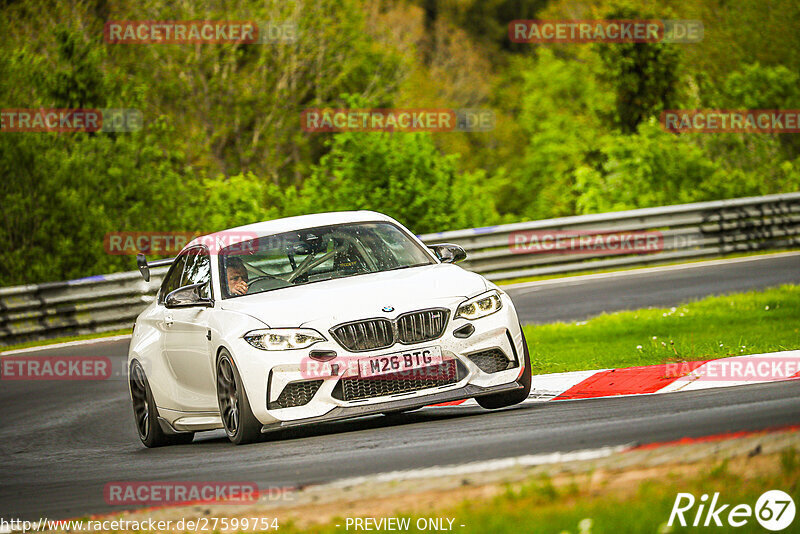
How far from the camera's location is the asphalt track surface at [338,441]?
652 cm

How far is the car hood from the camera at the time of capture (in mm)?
8344

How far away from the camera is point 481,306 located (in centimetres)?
872

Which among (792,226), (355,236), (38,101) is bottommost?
(792,226)

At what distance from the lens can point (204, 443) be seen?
9938 millimetres

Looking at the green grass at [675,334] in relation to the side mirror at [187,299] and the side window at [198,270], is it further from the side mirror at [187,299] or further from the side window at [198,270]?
the side mirror at [187,299]

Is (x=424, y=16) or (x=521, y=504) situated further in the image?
(x=424, y=16)

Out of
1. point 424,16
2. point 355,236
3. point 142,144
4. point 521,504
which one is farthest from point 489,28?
point 521,504

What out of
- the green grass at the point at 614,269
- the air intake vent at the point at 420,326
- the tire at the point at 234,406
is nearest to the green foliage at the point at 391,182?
the green grass at the point at 614,269

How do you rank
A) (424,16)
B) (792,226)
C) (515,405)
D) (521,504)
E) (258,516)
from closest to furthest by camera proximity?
(521,504), (258,516), (515,405), (792,226), (424,16)

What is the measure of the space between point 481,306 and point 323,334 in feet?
3.82

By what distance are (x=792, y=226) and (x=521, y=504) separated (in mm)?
18351

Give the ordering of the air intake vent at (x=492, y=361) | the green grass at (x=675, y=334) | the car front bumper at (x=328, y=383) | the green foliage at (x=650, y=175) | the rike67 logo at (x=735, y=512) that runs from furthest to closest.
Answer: the green foliage at (x=650, y=175) → the green grass at (x=675, y=334) → the air intake vent at (x=492, y=361) → the car front bumper at (x=328, y=383) → the rike67 logo at (x=735, y=512)

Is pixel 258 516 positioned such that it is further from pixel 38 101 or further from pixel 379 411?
pixel 38 101

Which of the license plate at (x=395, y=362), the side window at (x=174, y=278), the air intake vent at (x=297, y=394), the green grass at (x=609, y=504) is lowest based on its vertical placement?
the air intake vent at (x=297, y=394)
